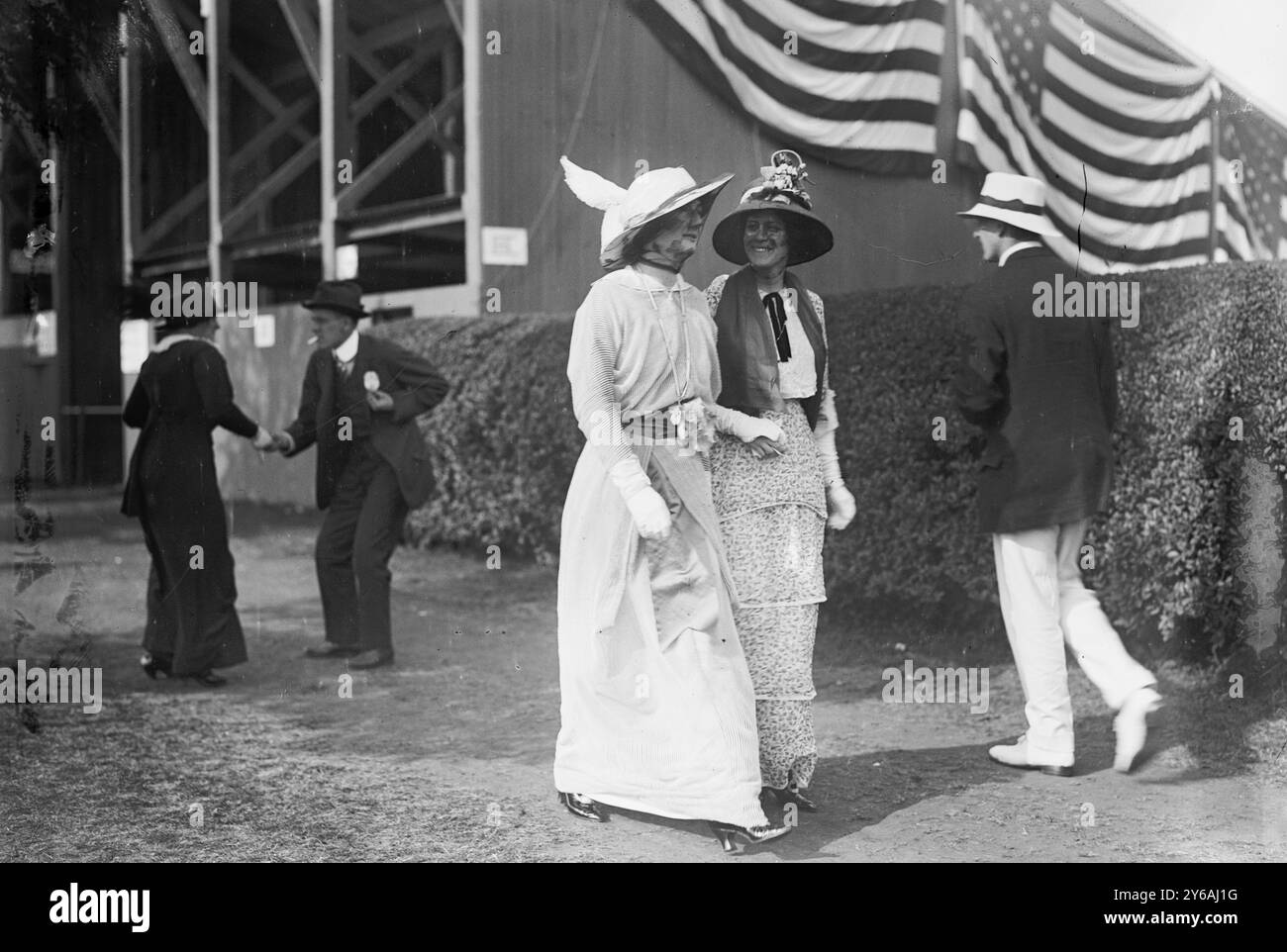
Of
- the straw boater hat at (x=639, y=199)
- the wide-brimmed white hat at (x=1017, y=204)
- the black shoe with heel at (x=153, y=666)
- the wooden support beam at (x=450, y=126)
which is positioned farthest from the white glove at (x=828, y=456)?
the wooden support beam at (x=450, y=126)

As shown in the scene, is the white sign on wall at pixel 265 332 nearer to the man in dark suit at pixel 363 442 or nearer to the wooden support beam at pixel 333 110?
the wooden support beam at pixel 333 110

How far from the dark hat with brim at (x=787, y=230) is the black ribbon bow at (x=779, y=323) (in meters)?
0.18

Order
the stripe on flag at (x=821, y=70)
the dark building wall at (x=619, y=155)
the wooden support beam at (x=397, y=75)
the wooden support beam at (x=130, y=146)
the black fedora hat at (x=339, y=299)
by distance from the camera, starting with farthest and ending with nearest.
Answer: the wooden support beam at (x=397, y=75) → the black fedora hat at (x=339, y=299) → the stripe on flag at (x=821, y=70) → the dark building wall at (x=619, y=155) → the wooden support beam at (x=130, y=146)

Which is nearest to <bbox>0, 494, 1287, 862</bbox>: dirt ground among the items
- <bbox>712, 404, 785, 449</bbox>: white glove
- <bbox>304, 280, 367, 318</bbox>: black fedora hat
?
<bbox>712, 404, 785, 449</bbox>: white glove

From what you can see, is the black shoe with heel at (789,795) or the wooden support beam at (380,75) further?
the wooden support beam at (380,75)

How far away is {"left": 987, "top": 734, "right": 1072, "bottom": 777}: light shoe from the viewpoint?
4.40 m

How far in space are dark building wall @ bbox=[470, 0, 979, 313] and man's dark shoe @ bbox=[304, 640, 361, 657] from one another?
257 cm

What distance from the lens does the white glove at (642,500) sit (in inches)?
143

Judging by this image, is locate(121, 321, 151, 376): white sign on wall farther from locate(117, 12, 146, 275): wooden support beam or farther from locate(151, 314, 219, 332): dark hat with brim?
locate(151, 314, 219, 332): dark hat with brim

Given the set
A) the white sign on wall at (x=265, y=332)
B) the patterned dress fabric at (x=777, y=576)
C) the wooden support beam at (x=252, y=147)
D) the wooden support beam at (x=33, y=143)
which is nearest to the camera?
the patterned dress fabric at (x=777, y=576)

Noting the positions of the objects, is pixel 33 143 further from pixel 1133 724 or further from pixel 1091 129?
pixel 1133 724

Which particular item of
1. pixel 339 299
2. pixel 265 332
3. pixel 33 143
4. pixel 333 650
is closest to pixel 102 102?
pixel 33 143
